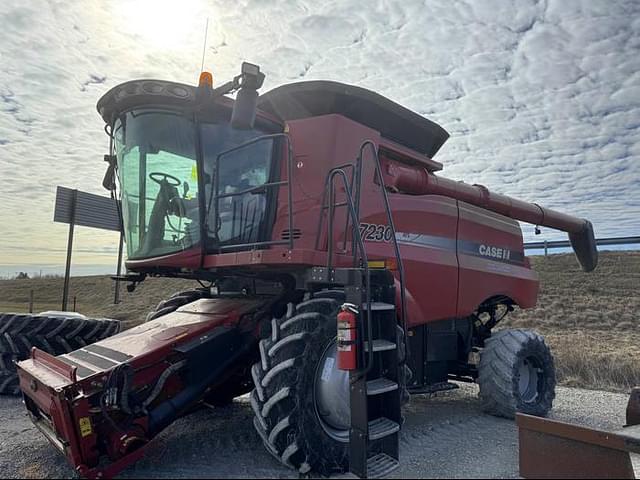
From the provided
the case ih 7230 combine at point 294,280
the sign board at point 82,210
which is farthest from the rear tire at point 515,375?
the sign board at point 82,210

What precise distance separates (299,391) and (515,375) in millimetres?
3154

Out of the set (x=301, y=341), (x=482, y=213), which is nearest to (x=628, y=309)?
(x=482, y=213)

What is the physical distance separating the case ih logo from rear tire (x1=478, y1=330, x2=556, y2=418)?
3.36 feet

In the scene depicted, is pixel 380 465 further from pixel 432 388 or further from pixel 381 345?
pixel 432 388

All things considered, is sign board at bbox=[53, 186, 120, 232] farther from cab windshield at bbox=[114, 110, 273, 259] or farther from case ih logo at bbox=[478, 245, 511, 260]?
case ih logo at bbox=[478, 245, 511, 260]

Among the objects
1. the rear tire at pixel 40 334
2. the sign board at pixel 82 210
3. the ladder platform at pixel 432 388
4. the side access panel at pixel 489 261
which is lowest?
the ladder platform at pixel 432 388

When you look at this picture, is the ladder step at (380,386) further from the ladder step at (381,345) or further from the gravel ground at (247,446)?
the gravel ground at (247,446)

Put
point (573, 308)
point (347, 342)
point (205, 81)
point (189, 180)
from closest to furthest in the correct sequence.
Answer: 1. point (347, 342)
2. point (205, 81)
3. point (189, 180)
4. point (573, 308)

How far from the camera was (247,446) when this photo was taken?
4074 millimetres

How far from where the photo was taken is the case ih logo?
6273 millimetres

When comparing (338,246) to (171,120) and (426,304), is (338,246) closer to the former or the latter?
(426,304)

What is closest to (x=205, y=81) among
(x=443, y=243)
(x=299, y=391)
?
(x=299, y=391)

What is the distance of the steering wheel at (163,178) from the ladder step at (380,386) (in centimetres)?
258

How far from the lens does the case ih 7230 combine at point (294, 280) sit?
11.1ft
